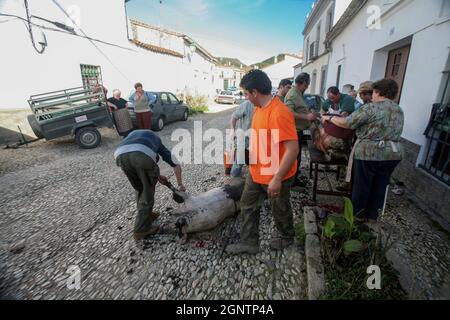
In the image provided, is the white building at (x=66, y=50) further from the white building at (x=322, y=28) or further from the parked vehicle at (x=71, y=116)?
the white building at (x=322, y=28)

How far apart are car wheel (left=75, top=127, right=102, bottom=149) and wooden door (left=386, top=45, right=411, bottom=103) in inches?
305

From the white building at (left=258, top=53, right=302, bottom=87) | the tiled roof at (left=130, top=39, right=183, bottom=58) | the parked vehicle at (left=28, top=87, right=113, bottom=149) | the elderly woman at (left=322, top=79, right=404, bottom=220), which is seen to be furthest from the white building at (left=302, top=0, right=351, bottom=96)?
the white building at (left=258, top=53, right=302, bottom=87)

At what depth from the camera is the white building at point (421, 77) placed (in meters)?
3.13

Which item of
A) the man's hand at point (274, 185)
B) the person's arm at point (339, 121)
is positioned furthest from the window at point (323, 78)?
the man's hand at point (274, 185)

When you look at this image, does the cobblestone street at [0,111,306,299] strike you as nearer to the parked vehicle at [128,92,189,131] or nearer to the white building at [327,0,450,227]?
the white building at [327,0,450,227]

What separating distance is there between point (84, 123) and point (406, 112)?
25.8 ft

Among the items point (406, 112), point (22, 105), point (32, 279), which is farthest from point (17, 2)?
point (406, 112)

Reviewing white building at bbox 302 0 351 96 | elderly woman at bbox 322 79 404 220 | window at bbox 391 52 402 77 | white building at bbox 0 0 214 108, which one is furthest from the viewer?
white building at bbox 302 0 351 96

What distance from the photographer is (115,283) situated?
218 centimetres

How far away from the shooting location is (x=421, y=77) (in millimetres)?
3635

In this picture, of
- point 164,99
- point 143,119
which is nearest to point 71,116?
point 143,119

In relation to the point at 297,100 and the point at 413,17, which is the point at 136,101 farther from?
the point at 413,17

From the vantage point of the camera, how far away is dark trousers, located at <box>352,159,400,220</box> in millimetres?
2588
